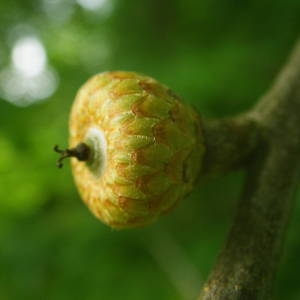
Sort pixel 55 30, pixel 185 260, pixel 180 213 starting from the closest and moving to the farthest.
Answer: pixel 185 260 < pixel 180 213 < pixel 55 30

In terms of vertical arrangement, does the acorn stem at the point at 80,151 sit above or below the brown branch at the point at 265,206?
above

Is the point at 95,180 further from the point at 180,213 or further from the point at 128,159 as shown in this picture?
the point at 180,213

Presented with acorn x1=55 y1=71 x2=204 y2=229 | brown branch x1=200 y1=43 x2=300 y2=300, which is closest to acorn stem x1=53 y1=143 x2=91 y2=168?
acorn x1=55 y1=71 x2=204 y2=229

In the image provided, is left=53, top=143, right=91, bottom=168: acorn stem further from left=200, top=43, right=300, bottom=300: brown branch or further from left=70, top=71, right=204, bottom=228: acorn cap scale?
left=200, top=43, right=300, bottom=300: brown branch

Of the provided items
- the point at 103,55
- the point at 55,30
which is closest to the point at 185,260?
the point at 103,55

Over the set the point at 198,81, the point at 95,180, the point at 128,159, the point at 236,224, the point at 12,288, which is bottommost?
the point at 12,288

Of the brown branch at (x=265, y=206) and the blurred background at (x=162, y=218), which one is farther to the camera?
the blurred background at (x=162, y=218)

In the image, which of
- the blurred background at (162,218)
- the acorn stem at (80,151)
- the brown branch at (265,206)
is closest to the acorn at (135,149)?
the acorn stem at (80,151)

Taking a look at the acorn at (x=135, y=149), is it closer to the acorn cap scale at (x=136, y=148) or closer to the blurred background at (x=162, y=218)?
the acorn cap scale at (x=136, y=148)
